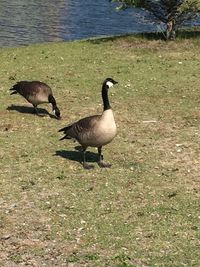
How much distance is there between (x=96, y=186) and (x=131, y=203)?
3.87 feet

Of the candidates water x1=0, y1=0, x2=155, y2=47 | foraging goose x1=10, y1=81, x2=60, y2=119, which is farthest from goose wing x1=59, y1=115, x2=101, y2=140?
water x1=0, y1=0, x2=155, y2=47

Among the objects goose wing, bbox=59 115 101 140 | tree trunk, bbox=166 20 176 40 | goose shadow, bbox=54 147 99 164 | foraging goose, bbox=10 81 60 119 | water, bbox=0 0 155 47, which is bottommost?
water, bbox=0 0 155 47

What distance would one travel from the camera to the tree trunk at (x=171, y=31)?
3022cm

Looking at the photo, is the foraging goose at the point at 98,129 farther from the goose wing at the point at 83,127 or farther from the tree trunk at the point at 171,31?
the tree trunk at the point at 171,31

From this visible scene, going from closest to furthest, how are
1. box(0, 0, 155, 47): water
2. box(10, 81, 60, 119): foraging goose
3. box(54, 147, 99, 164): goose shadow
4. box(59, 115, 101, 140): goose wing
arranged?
1. box(59, 115, 101, 140): goose wing
2. box(54, 147, 99, 164): goose shadow
3. box(10, 81, 60, 119): foraging goose
4. box(0, 0, 155, 47): water

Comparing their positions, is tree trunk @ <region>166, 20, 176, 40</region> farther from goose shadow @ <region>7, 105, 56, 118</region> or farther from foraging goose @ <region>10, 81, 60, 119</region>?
foraging goose @ <region>10, 81, 60, 119</region>

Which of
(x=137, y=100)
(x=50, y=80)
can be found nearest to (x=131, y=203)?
(x=137, y=100)

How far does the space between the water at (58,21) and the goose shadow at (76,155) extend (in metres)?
24.7

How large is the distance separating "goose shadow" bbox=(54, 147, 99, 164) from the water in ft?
80.9

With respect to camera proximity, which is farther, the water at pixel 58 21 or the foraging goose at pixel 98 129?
the water at pixel 58 21

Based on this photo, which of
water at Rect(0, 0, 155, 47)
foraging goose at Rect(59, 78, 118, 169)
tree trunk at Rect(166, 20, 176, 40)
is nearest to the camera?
foraging goose at Rect(59, 78, 118, 169)

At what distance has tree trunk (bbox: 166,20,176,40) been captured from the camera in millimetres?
→ 30219

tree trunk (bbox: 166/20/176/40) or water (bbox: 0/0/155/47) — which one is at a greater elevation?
tree trunk (bbox: 166/20/176/40)

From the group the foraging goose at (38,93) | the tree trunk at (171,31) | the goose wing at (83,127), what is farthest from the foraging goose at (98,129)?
the tree trunk at (171,31)
